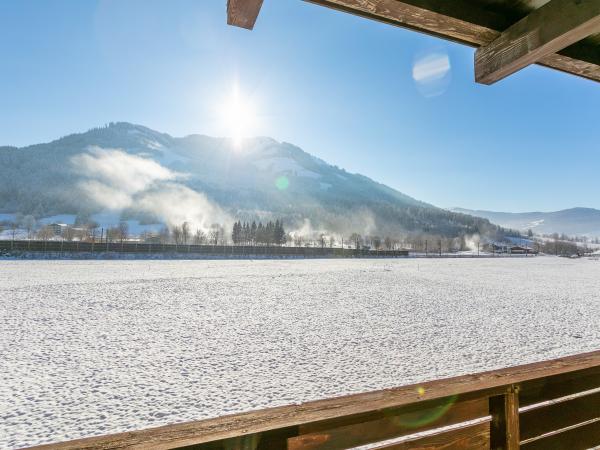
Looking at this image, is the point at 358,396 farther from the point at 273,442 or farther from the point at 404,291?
the point at 404,291

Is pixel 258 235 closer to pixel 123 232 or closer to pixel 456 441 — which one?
pixel 123 232

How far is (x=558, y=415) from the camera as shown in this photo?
1.74 m

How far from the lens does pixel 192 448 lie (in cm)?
95

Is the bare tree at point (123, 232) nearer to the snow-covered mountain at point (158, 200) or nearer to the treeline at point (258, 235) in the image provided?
the treeline at point (258, 235)

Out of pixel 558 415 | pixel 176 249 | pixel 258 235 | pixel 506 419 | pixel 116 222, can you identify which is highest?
pixel 116 222

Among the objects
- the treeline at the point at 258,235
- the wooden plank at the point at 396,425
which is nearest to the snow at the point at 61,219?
the treeline at the point at 258,235

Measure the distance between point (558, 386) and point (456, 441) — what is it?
0.63 metres

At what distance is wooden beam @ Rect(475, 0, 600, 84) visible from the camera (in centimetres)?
158

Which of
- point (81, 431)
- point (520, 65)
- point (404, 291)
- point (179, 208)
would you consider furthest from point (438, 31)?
point (179, 208)

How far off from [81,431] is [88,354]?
308 centimetres

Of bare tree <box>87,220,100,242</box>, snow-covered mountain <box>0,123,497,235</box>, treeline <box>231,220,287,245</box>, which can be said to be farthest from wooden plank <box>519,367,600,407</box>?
snow-covered mountain <box>0,123,497,235</box>

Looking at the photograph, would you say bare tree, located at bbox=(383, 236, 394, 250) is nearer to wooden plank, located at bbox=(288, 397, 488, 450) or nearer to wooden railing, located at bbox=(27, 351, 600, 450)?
wooden railing, located at bbox=(27, 351, 600, 450)

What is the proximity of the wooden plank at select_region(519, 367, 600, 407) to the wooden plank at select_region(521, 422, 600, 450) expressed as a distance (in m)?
0.21

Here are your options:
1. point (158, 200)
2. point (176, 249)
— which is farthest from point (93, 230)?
point (158, 200)
